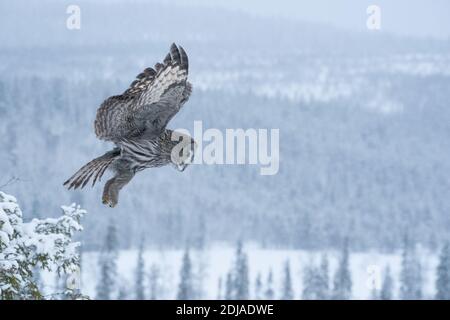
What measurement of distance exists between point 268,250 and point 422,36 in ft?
242

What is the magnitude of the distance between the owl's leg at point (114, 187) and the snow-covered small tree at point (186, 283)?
172 ft

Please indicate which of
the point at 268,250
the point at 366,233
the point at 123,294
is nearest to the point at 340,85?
the point at 366,233

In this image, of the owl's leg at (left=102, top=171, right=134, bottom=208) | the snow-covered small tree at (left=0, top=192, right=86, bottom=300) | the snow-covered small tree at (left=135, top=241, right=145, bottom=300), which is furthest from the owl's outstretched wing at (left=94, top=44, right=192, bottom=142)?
the snow-covered small tree at (left=135, top=241, right=145, bottom=300)

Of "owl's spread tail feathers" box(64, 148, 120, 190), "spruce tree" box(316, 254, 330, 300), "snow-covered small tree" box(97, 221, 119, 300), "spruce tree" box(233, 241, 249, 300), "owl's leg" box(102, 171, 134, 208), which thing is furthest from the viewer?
"spruce tree" box(316, 254, 330, 300)

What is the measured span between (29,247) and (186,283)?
58.9 metres

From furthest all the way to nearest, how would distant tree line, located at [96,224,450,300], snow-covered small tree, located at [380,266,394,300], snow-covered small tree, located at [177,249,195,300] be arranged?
snow-covered small tree, located at [177,249,195,300] < snow-covered small tree, located at [380,266,394,300] < distant tree line, located at [96,224,450,300]

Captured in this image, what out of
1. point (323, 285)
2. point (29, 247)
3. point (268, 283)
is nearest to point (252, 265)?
point (268, 283)

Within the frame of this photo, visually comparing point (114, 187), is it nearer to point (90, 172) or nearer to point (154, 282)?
point (90, 172)

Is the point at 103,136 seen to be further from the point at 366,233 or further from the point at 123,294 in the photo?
the point at 366,233

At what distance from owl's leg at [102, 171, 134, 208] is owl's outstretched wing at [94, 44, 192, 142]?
0.28 m

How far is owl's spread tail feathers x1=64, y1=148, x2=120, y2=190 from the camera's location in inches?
222

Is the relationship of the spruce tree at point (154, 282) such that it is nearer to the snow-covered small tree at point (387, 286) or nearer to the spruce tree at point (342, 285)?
the spruce tree at point (342, 285)

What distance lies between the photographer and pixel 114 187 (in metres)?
5.38

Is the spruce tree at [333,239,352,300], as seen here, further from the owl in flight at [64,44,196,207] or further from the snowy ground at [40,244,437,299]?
the owl in flight at [64,44,196,207]
